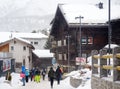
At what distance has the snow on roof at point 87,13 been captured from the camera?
171ft

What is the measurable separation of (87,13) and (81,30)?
2.89 metres

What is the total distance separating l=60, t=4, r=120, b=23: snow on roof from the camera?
52031mm

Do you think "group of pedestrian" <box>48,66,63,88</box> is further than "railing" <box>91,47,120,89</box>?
Yes

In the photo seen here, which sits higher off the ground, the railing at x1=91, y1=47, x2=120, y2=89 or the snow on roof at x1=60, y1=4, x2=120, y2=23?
the snow on roof at x1=60, y1=4, x2=120, y2=23

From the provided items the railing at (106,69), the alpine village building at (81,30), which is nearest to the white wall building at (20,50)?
the alpine village building at (81,30)

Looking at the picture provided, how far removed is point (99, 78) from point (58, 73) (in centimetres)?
1512

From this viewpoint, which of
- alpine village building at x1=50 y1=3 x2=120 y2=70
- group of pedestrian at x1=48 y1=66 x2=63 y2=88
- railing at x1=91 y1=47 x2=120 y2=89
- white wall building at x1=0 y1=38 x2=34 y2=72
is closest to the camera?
railing at x1=91 y1=47 x2=120 y2=89

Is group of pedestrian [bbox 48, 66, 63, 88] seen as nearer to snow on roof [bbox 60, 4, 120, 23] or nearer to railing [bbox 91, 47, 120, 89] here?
railing [bbox 91, 47, 120, 89]

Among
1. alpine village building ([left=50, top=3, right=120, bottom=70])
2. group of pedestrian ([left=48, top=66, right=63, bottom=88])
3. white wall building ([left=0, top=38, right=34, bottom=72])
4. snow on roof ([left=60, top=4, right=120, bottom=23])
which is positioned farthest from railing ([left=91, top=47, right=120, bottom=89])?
white wall building ([left=0, top=38, right=34, bottom=72])

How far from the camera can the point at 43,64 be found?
86.5 metres

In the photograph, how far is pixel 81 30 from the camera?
53.7 meters

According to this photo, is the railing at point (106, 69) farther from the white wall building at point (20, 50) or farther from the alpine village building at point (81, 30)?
the white wall building at point (20, 50)

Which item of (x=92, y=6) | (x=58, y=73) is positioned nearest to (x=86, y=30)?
(x=92, y=6)

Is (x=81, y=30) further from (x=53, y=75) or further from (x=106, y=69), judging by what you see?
(x=106, y=69)
